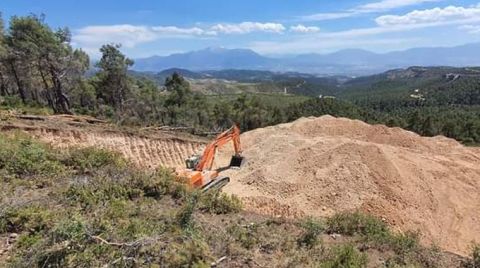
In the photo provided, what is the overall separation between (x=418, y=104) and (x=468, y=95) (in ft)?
46.6

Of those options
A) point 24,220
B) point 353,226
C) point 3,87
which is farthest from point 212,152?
point 3,87

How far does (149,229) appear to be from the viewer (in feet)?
24.5

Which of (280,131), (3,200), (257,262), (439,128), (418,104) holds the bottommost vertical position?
(418,104)

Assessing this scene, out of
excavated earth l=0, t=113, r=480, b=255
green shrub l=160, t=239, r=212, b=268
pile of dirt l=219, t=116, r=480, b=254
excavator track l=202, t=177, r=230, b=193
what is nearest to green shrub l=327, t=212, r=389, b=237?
green shrub l=160, t=239, r=212, b=268

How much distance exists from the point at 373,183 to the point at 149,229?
12.3 metres

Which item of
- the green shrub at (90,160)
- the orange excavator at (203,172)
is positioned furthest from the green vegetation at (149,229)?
the orange excavator at (203,172)

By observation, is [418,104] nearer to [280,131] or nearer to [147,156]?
[280,131]

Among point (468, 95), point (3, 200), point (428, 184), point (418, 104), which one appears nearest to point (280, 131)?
point (428, 184)

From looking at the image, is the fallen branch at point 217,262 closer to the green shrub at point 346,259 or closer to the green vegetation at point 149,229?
the green vegetation at point 149,229

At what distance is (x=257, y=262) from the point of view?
23.3 feet

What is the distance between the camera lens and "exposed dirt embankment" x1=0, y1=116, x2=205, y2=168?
19.9m

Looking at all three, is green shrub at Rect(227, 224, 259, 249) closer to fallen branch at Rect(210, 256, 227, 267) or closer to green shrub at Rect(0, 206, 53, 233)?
fallen branch at Rect(210, 256, 227, 267)

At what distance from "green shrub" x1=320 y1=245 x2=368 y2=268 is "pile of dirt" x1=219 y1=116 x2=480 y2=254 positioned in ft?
26.2

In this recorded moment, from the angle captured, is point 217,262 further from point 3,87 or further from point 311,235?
point 3,87
